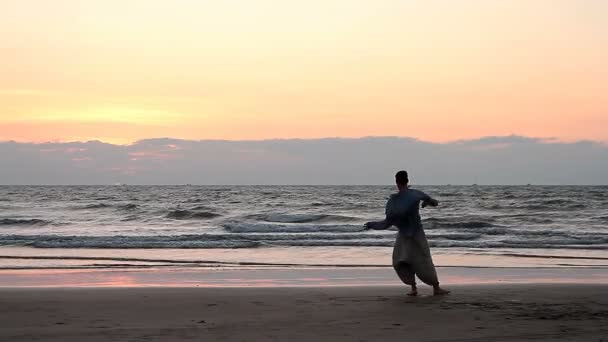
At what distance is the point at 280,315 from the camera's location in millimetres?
8133

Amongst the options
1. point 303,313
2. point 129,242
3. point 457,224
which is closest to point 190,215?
point 457,224

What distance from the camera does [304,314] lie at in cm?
819

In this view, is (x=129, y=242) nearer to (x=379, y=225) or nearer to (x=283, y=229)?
(x=283, y=229)

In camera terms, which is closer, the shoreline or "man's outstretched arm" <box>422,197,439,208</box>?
"man's outstretched arm" <box>422,197,439,208</box>

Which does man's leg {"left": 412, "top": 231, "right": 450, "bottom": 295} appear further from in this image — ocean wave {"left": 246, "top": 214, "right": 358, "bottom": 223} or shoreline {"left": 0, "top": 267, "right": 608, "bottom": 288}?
ocean wave {"left": 246, "top": 214, "right": 358, "bottom": 223}

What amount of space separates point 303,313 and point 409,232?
2134mm

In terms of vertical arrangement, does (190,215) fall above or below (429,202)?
below

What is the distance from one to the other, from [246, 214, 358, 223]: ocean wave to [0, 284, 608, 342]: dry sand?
2658 centimetres

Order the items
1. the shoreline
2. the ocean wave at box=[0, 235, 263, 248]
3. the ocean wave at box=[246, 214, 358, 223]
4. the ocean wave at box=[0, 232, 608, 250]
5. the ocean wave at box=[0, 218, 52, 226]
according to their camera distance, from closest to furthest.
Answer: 1. the shoreline
2. the ocean wave at box=[0, 235, 263, 248]
3. the ocean wave at box=[0, 232, 608, 250]
4. the ocean wave at box=[0, 218, 52, 226]
5. the ocean wave at box=[246, 214, 358, 223]

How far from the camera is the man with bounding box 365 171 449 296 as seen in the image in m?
9.65

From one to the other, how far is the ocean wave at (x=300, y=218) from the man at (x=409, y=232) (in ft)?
88.6

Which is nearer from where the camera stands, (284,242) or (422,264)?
(422,264)

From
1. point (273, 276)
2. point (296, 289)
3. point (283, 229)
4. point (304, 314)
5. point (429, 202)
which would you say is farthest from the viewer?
point (283, 229)

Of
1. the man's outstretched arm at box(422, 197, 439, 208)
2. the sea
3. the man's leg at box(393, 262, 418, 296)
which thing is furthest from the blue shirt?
the sea
